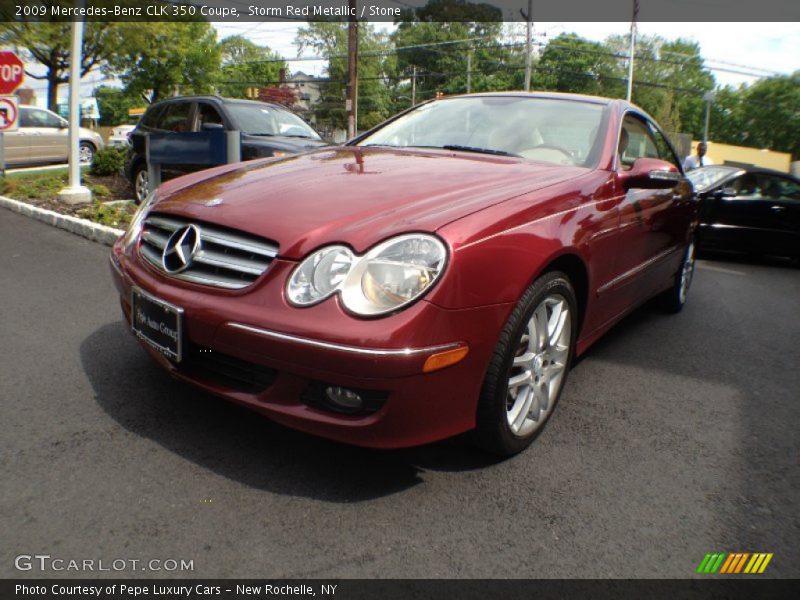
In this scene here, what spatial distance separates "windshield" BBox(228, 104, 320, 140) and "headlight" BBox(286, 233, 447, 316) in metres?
6.82

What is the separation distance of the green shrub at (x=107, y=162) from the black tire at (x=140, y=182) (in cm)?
251

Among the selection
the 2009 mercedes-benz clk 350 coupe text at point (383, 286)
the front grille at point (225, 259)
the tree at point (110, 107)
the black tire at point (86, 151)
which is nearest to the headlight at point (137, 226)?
the 2009 mercedes-benz clk 350 coupe text at point (383, 286)

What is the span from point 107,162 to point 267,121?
13.2ft

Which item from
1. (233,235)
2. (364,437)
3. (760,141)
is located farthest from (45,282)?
(760,141)

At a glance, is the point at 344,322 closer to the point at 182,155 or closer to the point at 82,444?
the point at 82,444

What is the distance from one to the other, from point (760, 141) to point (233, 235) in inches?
3148

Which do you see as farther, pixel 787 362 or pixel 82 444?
pixel 787 362

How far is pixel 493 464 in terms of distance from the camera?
2.63 metres

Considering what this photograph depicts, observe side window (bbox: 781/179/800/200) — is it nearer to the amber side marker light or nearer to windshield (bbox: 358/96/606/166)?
windshield (bbox: 358/96/606/166)

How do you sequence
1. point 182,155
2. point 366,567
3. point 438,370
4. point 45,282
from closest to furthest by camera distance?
point 366,567
point 438,370
point 45,282
point 182,155

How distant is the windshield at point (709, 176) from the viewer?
27.6 ft

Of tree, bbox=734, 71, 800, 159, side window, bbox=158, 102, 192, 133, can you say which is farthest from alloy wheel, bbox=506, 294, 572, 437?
tree, bbox=734, 71, 800, 159

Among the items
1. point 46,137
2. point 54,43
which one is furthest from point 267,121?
point 54,43

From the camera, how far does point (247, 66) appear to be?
219ft
